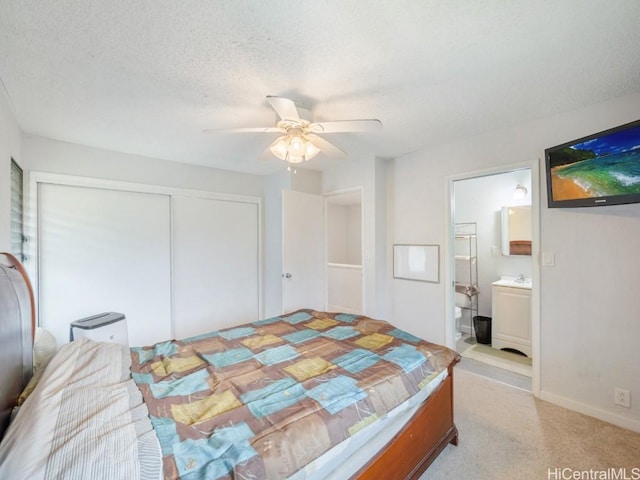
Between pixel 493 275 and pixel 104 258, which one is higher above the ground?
pixel 104 258

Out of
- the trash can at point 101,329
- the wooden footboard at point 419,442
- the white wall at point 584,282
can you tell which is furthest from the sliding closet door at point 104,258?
the white wall at point 584,282

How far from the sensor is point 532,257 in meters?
2.33

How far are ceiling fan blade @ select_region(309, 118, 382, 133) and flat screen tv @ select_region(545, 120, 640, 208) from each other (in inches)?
56.0

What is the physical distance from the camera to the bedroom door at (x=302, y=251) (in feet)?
11.1

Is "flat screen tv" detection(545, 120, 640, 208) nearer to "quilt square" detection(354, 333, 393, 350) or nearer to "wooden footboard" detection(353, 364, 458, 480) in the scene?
"wooden footboard" detection(353, 364, 458, 480)

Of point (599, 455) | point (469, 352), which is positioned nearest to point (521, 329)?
point (469, 352)

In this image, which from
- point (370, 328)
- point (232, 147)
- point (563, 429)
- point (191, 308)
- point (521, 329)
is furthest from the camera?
point (191, 308)

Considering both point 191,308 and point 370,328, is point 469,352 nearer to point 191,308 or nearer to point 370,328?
point 370,328

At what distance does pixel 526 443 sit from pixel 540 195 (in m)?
1.86

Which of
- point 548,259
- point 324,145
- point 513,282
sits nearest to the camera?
point 324,145

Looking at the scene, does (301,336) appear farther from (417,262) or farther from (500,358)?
(500,358)

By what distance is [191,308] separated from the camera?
341cm

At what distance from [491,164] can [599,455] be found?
7.31 feet

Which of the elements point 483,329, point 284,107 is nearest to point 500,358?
point 483,329
